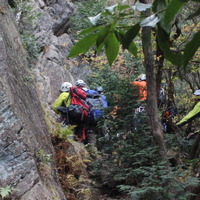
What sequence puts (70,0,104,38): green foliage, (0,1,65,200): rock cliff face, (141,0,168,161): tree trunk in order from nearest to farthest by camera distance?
(0,1,65,200): rock cliff face < (141,0,168,161): tree trunk < (70,0,104,38): green foliage

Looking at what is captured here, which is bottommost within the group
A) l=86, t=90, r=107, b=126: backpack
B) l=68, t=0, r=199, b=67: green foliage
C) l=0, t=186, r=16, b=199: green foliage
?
l=86, t=90, r=107, b=126: backpack

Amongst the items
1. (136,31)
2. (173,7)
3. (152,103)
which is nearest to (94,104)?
(152,103)

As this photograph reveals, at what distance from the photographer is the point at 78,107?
326 inches

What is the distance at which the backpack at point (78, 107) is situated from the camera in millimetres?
8281

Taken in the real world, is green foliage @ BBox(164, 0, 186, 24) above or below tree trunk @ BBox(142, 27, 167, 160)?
above

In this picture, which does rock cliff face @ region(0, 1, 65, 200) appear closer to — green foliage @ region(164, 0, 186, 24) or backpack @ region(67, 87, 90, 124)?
backpack @ region(67, 87, 90, 124)

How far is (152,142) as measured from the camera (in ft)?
20.5

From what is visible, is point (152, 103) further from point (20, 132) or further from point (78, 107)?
point (78, 107)

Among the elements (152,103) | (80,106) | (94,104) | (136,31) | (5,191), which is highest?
(136,31)

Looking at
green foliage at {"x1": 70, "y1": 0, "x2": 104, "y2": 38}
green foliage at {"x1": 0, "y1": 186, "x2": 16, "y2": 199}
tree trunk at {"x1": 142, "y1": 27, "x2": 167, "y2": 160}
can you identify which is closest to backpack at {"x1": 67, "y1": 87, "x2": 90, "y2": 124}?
tree trunk at {"x1": 142, "y1": 27, "x2": 167, "y2": 160}

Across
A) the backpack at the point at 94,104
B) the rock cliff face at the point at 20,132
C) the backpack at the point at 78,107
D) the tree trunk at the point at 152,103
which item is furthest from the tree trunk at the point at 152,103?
the backpack at the point at 78,107

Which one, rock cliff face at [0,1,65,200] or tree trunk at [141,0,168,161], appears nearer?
rock cliff face at [0,1,65,200]

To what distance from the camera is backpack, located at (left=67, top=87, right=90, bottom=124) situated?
8.28 metres

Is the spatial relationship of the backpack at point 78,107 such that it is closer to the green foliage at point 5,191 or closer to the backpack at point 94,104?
the backpack at point 94,104
